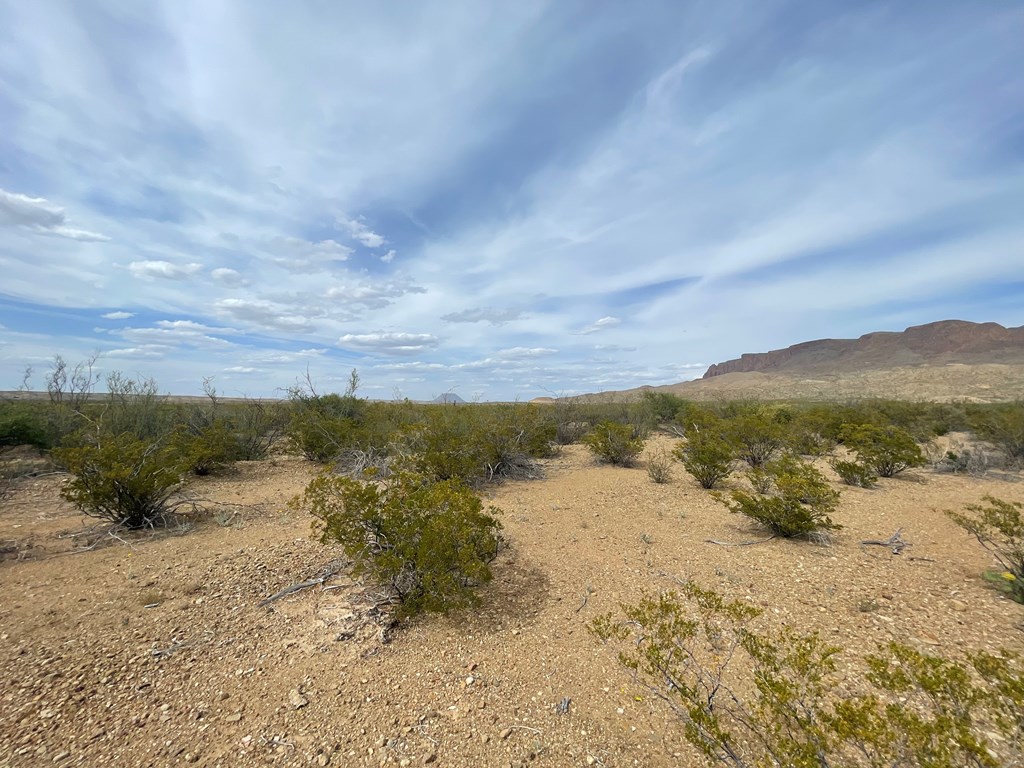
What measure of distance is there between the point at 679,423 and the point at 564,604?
17.7 meters

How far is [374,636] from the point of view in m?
3.91

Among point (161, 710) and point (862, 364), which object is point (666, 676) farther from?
point (862, 364)

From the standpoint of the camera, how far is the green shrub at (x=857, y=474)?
9102mm

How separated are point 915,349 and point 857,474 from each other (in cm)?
9610

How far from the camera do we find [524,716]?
9.89 ft

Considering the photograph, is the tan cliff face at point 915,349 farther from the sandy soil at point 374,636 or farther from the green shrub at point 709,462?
the sandy soil at point 374,636

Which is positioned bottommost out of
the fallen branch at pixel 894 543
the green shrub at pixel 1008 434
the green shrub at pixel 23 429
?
the fallen branch at pixel 894 543

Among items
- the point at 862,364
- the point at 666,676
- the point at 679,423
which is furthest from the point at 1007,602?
the point at 862,364

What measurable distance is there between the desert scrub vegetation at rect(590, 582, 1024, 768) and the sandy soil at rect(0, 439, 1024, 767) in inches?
12.8

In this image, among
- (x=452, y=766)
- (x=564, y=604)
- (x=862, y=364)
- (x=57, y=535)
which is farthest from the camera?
(x=862, y=364)

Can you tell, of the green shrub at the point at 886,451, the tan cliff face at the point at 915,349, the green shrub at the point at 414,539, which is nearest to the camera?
the green shrub at the point at 414,539

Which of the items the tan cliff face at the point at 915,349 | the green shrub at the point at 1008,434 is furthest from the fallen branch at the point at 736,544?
the tan cliff face at the point at 915,349

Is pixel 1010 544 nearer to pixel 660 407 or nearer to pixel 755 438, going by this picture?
pixel 755 438

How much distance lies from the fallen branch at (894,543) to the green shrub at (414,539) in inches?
203
